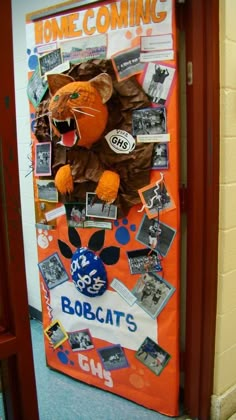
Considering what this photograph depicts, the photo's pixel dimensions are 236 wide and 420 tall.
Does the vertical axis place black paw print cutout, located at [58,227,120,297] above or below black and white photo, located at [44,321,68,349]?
above

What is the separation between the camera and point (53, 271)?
184 cm

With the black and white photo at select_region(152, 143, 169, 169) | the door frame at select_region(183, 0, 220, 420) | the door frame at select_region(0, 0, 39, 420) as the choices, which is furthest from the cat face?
the door frame at select_region(0, 0, 39, 420)

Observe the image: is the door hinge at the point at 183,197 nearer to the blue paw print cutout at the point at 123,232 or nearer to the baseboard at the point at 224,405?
the blue paw print cutout at the point at 123,232

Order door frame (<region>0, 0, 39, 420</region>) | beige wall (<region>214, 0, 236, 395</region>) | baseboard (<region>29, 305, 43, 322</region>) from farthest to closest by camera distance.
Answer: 1. baseboard (<region>29, 305, 43, 322</region>)
2. beige wall (<region>214, 0, 236, 395</region>)
3. door frame (<region>0, 0, 39, 420</region>)

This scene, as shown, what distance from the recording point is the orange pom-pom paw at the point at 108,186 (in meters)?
1.50

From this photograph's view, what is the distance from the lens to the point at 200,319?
1512 mm

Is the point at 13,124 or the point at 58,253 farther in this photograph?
the point at 58,253

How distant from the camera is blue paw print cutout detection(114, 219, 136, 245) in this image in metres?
1.57

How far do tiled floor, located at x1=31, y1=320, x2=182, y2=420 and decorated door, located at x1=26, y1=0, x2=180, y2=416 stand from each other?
Result: 0.04m

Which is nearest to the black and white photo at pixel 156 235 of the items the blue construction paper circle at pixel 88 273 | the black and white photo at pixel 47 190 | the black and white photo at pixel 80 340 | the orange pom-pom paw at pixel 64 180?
the blue construction paper circle at pixel 88 273

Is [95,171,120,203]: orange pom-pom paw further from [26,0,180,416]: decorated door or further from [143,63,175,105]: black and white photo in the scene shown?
[143,63,175,105]: black and white photo

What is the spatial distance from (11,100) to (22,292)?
447mm

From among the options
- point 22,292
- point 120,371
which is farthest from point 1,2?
point 120,371

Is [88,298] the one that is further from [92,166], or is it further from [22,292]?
[22,292]
